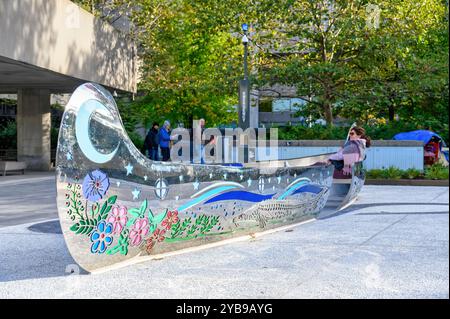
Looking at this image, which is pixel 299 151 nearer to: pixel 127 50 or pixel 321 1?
pixel 321 1

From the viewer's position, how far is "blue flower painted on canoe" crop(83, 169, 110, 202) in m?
7.06

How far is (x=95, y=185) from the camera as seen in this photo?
7145mm

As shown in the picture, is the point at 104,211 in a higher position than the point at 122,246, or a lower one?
higher

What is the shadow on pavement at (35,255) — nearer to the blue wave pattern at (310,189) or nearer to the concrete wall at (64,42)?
the blue wave pattern at (310,189)

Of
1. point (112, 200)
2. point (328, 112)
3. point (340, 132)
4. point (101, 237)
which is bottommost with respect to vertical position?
point (101, 237)

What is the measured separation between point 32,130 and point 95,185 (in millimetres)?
21764

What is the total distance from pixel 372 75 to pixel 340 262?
19759 mm

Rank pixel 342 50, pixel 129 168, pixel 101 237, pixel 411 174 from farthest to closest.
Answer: pixel 342 50 < pixel 411 174 < pixel 129 168 < pixel 101 237

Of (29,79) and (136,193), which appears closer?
(136,193)

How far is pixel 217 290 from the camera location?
21.7 feet

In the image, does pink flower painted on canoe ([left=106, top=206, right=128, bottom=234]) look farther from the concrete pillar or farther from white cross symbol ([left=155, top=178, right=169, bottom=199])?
the concrete pillar

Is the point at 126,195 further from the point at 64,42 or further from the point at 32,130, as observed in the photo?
the point at 32,130

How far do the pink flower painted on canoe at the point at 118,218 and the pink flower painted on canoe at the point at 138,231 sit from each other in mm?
191

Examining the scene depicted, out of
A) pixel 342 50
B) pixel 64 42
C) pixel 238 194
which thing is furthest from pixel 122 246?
pixel 342 50
